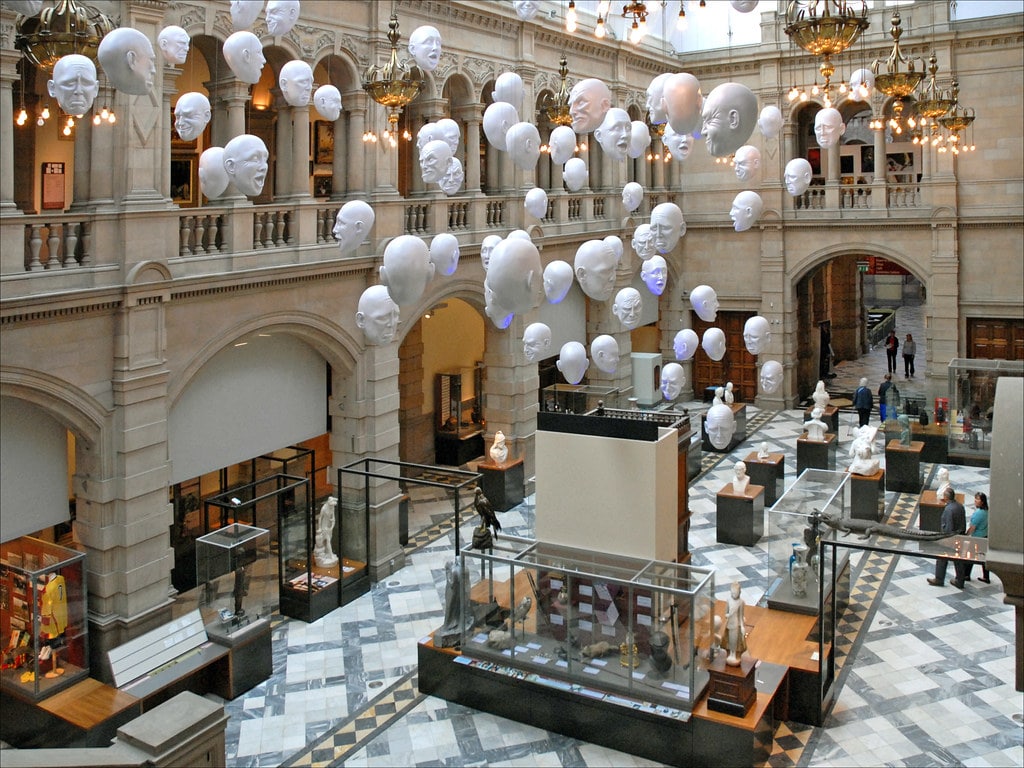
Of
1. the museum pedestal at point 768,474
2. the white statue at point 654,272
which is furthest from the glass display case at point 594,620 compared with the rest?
the museum pedestal at point 768,474

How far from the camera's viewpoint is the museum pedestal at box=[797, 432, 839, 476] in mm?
20734

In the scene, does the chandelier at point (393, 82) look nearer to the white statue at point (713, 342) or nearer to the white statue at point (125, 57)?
the white statue at point (125, 57)

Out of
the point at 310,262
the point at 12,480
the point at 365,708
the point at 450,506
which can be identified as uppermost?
the point at 310,262

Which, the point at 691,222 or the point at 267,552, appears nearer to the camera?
the point at 267,552

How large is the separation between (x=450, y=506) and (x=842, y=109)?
52.7ft

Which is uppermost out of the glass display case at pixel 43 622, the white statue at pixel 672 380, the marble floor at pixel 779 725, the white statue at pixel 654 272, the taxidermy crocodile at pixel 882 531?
the white statue at pixel 654 272

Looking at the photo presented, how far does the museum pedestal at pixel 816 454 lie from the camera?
2073 cm

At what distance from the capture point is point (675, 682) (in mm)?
10555

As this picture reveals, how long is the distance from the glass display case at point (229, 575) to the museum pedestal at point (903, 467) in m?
12.8

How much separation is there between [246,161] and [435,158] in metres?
2.19

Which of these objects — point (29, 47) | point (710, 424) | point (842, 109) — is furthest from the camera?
point (842, 109)

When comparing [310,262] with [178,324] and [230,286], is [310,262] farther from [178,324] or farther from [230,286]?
[178,324]

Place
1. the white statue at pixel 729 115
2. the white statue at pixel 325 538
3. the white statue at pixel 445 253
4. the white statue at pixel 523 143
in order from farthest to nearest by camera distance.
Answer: the white statue at pixel 325 538 < the white statue at pixel 445 253 < the white statue at pixel 523 143 < the white statue at pixel 729 115

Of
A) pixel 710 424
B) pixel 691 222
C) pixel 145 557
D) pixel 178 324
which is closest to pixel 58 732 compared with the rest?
pixel 145 557
